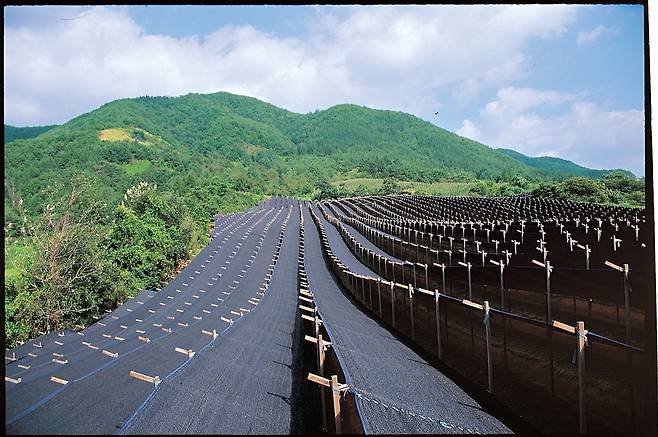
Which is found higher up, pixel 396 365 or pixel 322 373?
pixel 322 373

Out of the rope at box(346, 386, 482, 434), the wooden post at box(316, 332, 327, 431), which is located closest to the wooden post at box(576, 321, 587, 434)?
the rope at box(346, 386, 482, 434)

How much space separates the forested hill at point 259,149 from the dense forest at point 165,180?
0.34 meters

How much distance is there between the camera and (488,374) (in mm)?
4379

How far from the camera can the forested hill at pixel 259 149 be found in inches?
1922

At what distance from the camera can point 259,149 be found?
12519 cm

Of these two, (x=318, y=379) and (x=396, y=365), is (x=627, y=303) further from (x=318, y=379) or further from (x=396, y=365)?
(x=318, y=379)

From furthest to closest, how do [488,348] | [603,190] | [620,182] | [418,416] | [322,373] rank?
[603,190] → [620,182] → [488,348] → [322,373] → [418,416]

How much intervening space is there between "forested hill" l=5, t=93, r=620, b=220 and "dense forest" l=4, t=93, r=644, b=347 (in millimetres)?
341

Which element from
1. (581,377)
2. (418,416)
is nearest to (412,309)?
(581,377)

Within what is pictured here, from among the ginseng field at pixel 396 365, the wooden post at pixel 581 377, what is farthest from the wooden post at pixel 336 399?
the wooden post at pixel 581 377

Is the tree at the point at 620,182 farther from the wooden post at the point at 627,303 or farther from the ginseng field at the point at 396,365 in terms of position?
the wooden post at the point at 627,303

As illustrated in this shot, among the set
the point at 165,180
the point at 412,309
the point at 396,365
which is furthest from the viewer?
the point at 165,180

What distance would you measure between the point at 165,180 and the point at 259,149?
7416cm

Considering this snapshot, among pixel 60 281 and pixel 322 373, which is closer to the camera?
pixel 322 373
